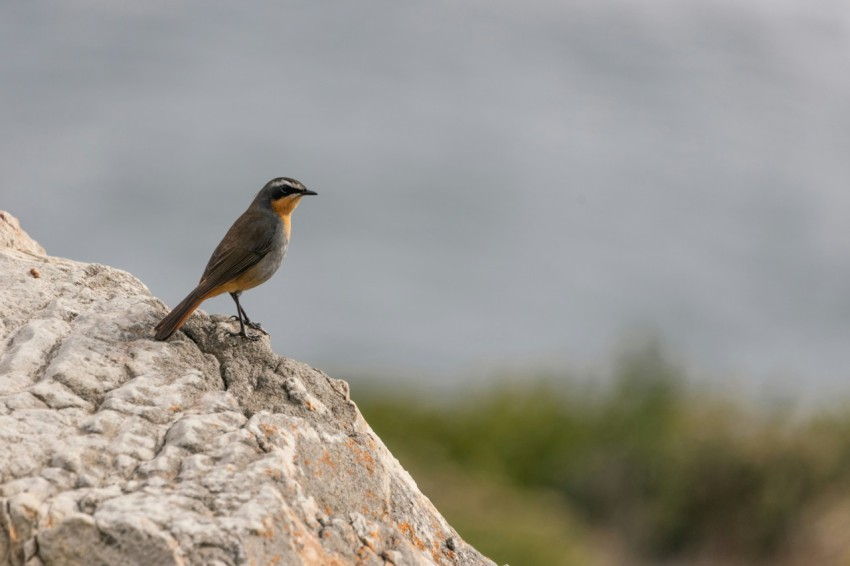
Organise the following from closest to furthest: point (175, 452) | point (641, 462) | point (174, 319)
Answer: point (175, 452), point (174, 319), point (641, 462)

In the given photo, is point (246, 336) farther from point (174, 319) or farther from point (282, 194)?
point (282, 194)

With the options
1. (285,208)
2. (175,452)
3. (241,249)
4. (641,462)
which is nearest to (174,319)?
(175,452)

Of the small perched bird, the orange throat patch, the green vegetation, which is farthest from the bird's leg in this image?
the green vegetation

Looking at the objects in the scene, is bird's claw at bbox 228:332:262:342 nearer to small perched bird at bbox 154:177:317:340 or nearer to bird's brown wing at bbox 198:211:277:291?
small perched bird at bbox 154:177:317:340

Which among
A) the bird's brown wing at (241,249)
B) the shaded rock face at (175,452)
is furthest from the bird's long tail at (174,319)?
the bird's brown wing at (241,249)

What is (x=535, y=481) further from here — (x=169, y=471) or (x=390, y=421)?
(x=169, y=471)

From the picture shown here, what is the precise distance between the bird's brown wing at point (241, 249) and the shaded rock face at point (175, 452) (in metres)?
Answer: 0.71

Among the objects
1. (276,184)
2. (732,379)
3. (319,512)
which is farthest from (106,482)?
(732,379)

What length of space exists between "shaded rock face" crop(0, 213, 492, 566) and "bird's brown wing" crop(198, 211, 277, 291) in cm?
71

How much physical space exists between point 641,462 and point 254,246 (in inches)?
614

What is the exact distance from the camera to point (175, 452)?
434 centimetres

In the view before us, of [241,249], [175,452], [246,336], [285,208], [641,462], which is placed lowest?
[175,452]

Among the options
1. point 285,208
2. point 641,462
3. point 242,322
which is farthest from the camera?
point 641,462

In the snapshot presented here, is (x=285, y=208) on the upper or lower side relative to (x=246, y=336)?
upper
